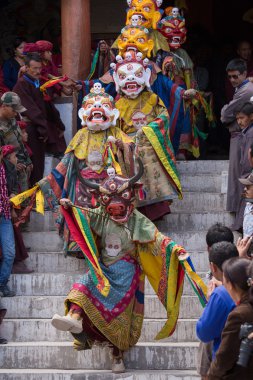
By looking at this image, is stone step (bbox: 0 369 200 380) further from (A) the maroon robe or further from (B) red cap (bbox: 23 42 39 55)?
(B) red cap (bbox: 23 42 39 55)

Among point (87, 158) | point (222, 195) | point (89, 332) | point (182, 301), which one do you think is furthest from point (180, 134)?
point (89, 332)

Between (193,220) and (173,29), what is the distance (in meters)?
2.67

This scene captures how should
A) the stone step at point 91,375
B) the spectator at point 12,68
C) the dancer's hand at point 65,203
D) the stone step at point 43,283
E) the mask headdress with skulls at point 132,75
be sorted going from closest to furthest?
the stone step at point 91,375 < the dancer's hand at point 65,203 < the stone step at point 43,283 < the mask headdress with skulls at point 132,75 < the spectator at point 12,68

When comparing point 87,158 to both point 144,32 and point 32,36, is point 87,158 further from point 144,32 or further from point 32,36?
point 32,36

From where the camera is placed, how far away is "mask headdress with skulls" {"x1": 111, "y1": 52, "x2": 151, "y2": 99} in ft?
42.7

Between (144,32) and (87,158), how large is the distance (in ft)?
6.63

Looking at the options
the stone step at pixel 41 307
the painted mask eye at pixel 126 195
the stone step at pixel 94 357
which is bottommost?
the stone step at pixel 94 357

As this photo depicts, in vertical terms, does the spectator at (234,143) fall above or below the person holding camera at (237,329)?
above

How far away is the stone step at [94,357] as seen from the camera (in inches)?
424

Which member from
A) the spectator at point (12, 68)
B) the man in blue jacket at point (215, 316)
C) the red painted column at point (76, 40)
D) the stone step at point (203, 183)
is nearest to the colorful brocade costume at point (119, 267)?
the man in blue jacket at point (215, 316)

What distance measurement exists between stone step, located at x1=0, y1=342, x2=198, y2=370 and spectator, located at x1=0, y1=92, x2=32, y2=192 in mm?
2291

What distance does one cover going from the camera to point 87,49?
48.4 feet

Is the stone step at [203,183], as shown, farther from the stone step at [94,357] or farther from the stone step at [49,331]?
the stone step at [94,357]

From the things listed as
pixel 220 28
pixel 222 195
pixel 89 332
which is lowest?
pixel 89 332
